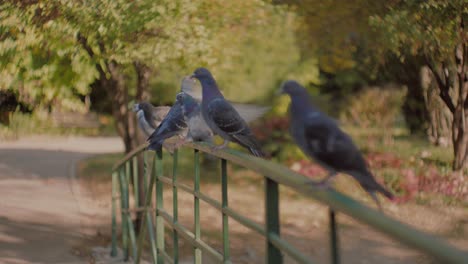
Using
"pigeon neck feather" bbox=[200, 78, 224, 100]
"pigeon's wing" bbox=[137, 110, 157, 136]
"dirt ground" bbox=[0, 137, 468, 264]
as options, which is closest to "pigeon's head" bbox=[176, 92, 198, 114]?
"pigeon neck feather" bbox=[200, 78, 224, 100]

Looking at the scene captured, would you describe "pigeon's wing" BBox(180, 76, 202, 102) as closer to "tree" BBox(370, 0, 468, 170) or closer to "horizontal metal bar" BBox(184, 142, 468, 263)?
"horizontal metal bar" BBox(184, 142, 468, 263)

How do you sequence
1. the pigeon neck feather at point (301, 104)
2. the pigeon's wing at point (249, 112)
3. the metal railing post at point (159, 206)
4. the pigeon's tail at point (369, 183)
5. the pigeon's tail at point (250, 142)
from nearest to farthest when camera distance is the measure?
the pigeon's tail at point (369, 183)
the pigeon neck feather at point (301, 104)
the pigeon's tail at point (250, 142)
the pigeon's wing at point (249, 112)
the metal railing post at point (159, 206)

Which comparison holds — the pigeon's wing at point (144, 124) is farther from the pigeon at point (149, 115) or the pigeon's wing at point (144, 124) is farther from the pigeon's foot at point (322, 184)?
the pigeon's foot at point (322, 184)

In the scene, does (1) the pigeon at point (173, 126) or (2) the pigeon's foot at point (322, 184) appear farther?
(1) the pigeon at point (173, 126)

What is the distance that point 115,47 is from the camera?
8.93 m

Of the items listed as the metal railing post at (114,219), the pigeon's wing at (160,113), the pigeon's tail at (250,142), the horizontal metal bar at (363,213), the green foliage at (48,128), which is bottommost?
the green foliage at (48,128)

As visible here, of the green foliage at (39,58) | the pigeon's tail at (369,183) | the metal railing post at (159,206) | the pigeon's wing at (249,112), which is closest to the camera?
the pigeon's tail at (369,183)

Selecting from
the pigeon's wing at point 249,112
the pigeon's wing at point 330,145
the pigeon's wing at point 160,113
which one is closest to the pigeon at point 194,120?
the pigeon's wing at point 249,112

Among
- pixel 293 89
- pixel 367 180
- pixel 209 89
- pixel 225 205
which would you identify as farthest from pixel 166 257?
pixel 367 180

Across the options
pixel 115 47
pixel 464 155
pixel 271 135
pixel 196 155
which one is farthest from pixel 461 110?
pixel 196 155

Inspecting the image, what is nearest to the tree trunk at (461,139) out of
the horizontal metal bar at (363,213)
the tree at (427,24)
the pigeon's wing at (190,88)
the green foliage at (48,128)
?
the tree at (427,24)

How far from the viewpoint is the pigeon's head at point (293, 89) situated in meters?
3.15

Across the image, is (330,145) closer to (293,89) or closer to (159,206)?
(293,89)

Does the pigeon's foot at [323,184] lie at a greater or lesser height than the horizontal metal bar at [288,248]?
greater
